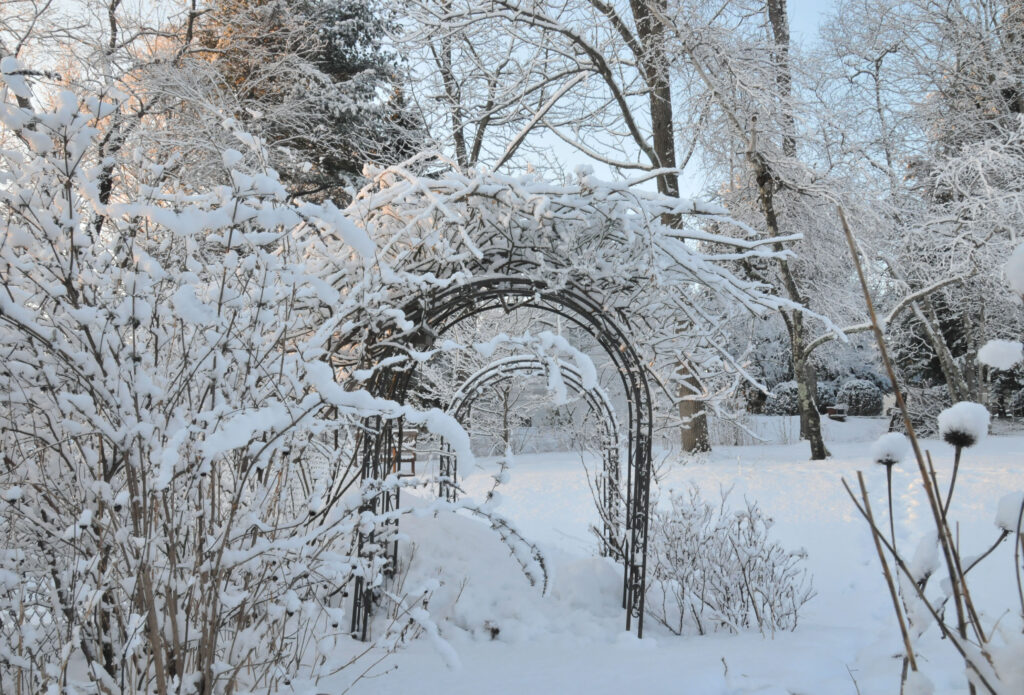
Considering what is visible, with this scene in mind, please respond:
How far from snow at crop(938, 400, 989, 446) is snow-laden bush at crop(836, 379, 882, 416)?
20884 mm

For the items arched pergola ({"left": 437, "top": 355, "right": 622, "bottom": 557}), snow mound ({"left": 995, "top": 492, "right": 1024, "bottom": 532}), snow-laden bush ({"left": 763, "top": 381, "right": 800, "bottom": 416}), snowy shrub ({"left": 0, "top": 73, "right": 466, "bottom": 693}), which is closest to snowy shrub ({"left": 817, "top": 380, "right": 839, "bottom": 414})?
snow-laden bush ({"left": 763, "top": 381, "right": 800, "bottom": 416})

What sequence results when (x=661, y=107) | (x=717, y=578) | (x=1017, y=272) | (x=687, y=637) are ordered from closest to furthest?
(x=1017, y=272), (x=687, y=637), (x=717, y=578), (x=661, y=107)

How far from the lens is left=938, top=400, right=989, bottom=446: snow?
2.50ft

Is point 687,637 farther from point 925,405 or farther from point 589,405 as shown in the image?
point 925,405

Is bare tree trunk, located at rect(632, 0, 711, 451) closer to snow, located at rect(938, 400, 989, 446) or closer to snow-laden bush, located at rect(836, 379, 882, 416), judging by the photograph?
snow, located at rect(938, 400, 989, 446)

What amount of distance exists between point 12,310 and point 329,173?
11.1m

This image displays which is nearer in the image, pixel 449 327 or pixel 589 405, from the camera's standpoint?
pixel 449 327

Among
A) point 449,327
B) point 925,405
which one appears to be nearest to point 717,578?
point 449,327

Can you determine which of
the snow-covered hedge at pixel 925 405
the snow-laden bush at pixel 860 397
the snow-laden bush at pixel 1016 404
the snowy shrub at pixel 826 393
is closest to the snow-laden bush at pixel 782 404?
the snowy shrub at pixel 826 393

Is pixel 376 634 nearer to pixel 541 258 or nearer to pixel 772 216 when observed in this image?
pixel 541 258

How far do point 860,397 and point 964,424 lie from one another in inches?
829

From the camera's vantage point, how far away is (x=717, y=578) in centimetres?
431

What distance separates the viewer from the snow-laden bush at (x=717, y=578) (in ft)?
13.8

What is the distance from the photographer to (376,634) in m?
3.73
